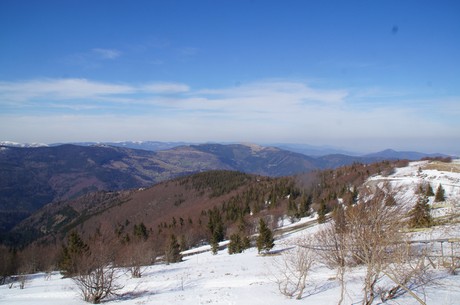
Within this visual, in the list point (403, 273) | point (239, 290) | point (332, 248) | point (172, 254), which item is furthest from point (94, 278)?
point (172, 254)

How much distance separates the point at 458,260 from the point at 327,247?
6.63 m

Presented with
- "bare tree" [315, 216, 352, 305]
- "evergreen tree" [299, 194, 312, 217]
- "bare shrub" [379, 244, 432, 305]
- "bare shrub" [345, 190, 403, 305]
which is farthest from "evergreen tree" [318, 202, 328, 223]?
"bare shrub" [345, 190, 403, 305]

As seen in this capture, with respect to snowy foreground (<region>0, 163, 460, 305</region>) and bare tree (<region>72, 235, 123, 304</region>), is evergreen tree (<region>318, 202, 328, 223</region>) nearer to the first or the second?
snowy foreground (<region>0, 163, 460, 305</region>)

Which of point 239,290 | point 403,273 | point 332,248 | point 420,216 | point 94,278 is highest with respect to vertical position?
point 403,273

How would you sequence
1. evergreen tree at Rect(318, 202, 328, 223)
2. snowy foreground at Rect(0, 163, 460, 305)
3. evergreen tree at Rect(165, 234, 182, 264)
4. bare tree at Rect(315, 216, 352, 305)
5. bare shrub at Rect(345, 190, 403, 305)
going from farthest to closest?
1. evergreen tree at Rect(318, 202, 328, 223)
2. evergreen tree at Rect(165, 234, 182, 264)
3. bare tree at Rect(315, 216, 352, 305)
4. snowy foreground at Rect(0, 163, 460, 305)
5. bare shrub at Rect(345, 190, 403, 305)

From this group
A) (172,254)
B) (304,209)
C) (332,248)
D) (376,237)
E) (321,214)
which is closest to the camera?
(376,237)

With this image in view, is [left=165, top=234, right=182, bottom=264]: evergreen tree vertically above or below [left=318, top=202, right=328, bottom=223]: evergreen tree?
below

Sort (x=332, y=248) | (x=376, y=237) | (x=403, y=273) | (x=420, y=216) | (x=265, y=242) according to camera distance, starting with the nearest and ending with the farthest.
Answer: (x=376, y=237) → (x=403, y=273) → (x=332, y=248) → (x=420, y=216) → (x=265, y=242)

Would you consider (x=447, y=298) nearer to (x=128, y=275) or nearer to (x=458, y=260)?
(x=458, y=260)

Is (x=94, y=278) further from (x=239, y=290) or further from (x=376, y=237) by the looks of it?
(x=376, y=237)

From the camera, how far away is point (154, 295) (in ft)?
66.9

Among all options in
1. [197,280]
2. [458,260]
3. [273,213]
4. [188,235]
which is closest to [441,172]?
[273,213]

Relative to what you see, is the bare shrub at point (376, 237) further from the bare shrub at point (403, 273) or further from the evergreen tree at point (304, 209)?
the evergreen tree at point (304, 209)

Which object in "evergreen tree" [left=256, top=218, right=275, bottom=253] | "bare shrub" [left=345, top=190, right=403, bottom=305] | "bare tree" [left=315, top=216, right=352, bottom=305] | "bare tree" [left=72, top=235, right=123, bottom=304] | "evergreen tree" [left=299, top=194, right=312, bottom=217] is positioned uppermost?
"bare shrub" [left=345, top=190, right=403, bottom=305]
